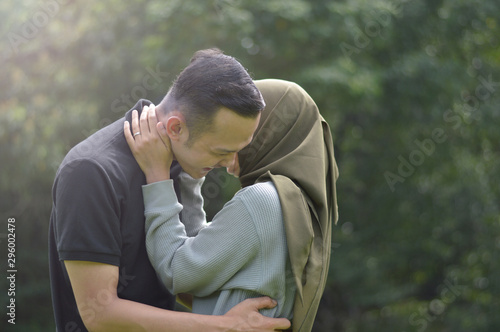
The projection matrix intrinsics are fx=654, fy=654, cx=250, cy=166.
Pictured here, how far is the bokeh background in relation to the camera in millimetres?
7980

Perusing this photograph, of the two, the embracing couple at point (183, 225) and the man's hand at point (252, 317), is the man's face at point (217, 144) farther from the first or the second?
the man's hand at point (252, 317)

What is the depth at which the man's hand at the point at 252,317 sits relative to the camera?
88.6 inches

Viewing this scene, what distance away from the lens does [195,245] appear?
7.38ft

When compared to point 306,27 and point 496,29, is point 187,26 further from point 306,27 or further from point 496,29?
point 496,29

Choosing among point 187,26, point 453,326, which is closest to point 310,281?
point 187,26

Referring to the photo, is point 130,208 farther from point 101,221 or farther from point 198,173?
point 198,173

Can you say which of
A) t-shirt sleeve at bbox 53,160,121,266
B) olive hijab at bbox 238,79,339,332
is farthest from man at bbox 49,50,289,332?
olive hijab at bbox 238,79,339,332

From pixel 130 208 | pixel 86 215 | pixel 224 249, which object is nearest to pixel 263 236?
pixel 224 249

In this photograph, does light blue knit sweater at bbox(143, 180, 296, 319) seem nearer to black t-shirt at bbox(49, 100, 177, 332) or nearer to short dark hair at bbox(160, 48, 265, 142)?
black t-shirt at bbox(49, 100, 177, 332)

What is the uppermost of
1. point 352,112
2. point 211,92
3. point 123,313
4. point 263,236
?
point 211,92

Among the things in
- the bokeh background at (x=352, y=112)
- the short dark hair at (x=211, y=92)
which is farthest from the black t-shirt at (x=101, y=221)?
the bokeh background at (x=352, y=112)

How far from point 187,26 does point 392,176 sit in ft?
13.2

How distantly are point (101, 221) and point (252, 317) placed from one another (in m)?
0.62

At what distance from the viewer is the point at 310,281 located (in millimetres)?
2381
